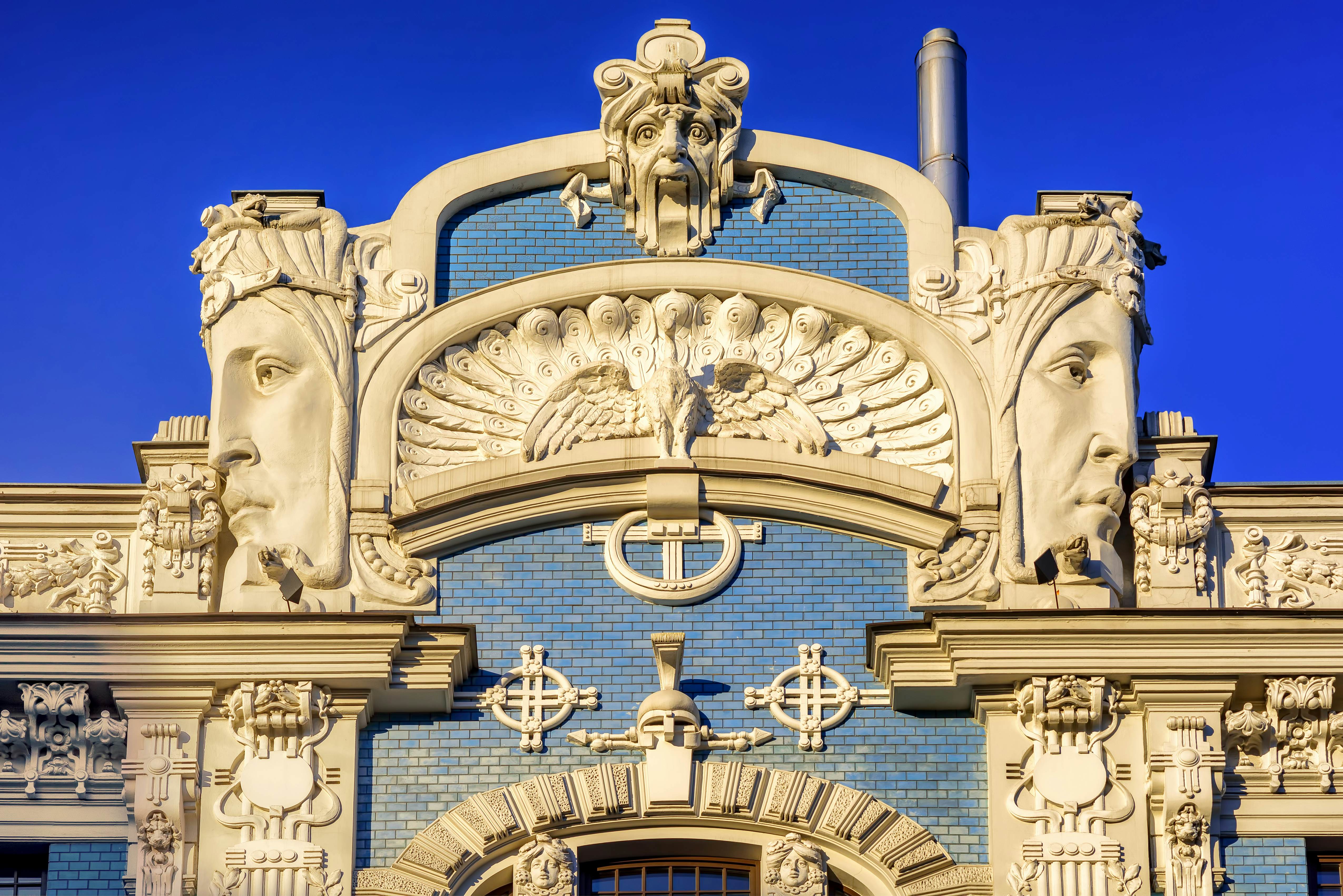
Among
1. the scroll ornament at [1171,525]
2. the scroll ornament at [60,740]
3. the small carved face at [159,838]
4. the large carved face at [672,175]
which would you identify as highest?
the large carved face at [672,175]

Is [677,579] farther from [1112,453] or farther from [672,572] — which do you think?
[1112,453]

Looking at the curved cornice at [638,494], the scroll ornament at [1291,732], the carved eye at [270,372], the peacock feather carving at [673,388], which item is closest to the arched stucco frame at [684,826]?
the curved cornice at [638,494]

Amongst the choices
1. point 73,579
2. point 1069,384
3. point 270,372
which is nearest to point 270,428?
point 270,372

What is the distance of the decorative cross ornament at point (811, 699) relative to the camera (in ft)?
59.5

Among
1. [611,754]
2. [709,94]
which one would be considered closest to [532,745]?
[611,754]

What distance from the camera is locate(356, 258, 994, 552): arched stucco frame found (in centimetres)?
1873

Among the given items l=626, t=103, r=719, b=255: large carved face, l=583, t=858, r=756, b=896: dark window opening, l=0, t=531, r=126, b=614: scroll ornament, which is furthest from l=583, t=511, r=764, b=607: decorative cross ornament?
l=0, t=531, r=126, b=614: scroll ornament

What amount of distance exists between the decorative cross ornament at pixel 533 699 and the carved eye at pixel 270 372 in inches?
98.5

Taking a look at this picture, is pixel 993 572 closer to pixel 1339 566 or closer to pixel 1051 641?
pixel 1051 641

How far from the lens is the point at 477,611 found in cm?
1859

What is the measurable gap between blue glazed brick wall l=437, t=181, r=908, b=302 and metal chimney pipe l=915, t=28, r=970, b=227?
3.29 m

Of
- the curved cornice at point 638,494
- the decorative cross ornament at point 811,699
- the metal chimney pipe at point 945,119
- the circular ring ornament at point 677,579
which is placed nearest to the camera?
the decorative cross ornament at point 811,699

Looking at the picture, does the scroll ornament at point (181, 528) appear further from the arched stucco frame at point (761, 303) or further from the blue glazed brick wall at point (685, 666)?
the blue glazed brick wall at point (685, 666)

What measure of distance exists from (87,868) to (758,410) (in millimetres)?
5306
